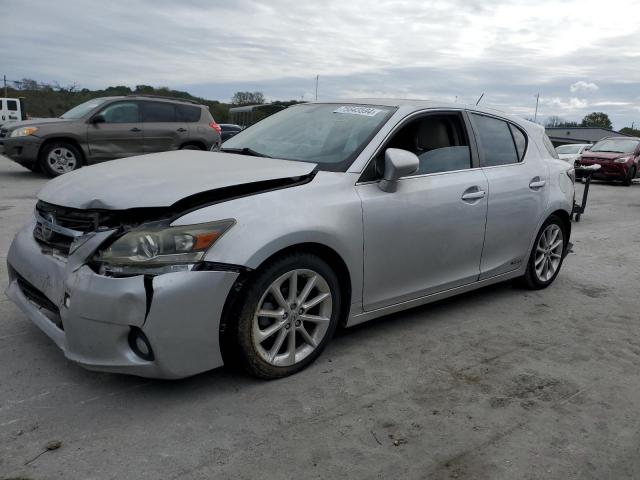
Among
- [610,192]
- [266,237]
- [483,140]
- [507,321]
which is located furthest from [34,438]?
[610,192]

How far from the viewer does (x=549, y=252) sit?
5219 millimetres

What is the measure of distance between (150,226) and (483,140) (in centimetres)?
277

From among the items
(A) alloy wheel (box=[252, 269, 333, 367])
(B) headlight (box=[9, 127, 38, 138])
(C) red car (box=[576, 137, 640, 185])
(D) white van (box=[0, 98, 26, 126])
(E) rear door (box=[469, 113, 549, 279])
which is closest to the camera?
(A) alloy wheel (box=[252, 269, 333, 367])

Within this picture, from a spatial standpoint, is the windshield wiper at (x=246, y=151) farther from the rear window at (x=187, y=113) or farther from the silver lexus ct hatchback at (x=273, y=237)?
the rear window at (x=187, y=113)

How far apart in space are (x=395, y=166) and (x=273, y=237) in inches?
37.8

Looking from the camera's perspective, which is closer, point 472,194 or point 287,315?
point 287,315

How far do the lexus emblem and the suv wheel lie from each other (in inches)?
355

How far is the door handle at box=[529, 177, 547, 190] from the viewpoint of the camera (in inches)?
188

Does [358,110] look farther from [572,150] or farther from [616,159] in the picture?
[572,150]

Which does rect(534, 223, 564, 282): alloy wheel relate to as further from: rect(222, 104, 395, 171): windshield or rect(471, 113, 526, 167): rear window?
rect(222, 104, 395, 171): windshield

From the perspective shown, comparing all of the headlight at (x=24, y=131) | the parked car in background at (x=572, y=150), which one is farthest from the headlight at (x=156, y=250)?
the parked car in background at (x=572, y=150)

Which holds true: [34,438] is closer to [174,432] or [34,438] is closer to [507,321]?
[174,432]

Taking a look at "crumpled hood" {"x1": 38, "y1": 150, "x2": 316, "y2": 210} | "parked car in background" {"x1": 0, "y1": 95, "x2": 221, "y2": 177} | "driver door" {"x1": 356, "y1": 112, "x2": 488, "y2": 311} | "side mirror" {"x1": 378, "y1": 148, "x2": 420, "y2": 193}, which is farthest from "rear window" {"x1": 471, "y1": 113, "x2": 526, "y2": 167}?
"parked car in background" {"x1": 0, "y1": 95, "x2": 221, "y2": 177}

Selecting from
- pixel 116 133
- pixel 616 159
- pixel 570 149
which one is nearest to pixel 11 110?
pixel 116 133
